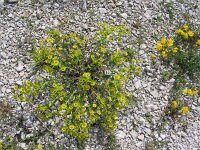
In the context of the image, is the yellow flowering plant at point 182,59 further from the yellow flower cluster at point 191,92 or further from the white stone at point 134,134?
the white stone at point 134,134

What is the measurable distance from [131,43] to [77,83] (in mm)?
1510

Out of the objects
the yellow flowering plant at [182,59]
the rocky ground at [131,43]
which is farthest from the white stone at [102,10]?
the yellow flowering plant at [182,59]

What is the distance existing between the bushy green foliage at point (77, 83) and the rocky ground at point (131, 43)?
26 centimetres

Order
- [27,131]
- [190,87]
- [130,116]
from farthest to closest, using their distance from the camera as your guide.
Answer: [190,87]
[130,116]
[27,131]

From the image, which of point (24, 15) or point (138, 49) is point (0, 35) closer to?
point (24, 15)

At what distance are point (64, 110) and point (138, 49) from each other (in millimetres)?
2039

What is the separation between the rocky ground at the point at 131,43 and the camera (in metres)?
6.51

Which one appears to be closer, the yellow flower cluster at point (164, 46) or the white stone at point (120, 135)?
the white stone at point (120, 135)

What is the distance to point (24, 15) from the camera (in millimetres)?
7262

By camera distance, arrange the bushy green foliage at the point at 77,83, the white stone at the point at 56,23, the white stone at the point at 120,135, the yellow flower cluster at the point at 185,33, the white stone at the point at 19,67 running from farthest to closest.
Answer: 1. the yellow flower cluster at the point at 185,33
2. the white stone at the point at 56,23
3. the white stone at the point at 19,67
4. the white stone at the point at 120,135
5. the bushy green foliage at the point at 77,83

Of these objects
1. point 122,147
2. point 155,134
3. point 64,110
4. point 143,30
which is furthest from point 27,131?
point 143,30

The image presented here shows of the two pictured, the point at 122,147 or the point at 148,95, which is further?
the point at 148,95

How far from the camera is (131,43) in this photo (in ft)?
24.1

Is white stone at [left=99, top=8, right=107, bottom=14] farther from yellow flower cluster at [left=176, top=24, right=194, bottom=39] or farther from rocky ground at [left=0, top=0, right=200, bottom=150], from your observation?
yellow flower cluster at [left=176, top=24, right=194, bottom=39]
